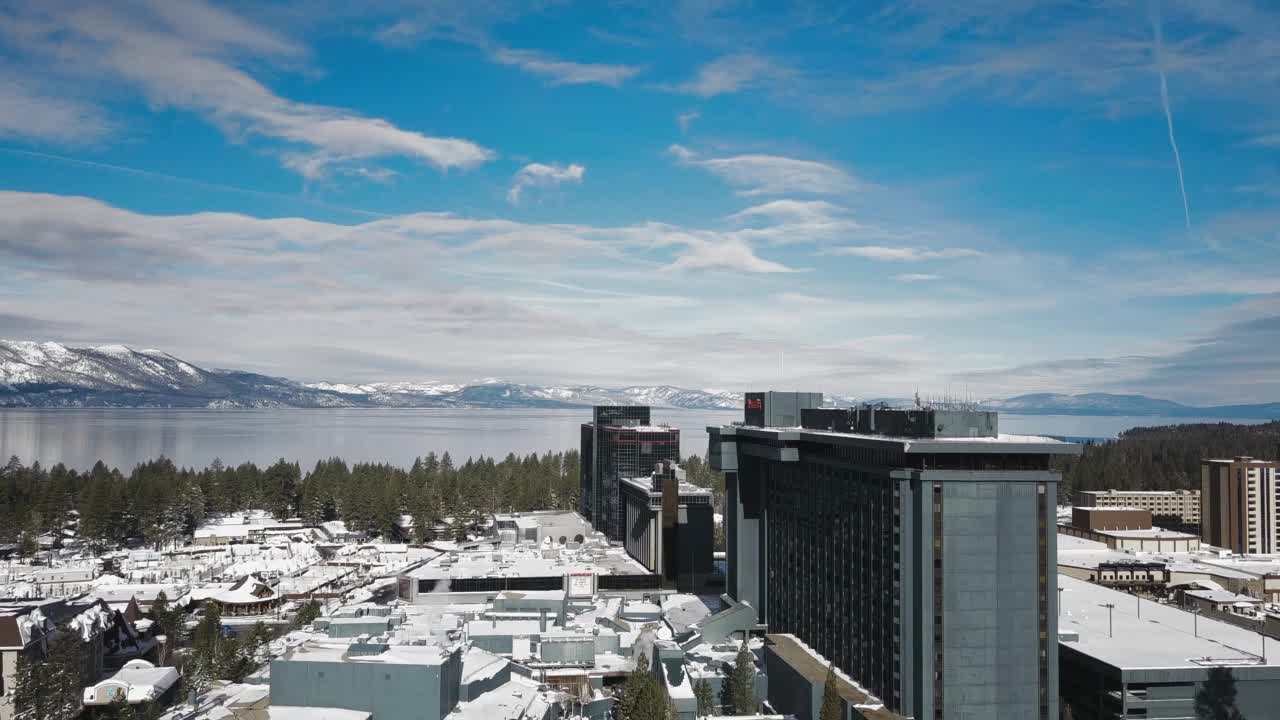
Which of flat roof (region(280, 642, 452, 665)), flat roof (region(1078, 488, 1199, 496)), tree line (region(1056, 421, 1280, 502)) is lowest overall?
flat roof (region(1078, 488, 1199, 496))

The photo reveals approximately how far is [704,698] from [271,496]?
9000cm

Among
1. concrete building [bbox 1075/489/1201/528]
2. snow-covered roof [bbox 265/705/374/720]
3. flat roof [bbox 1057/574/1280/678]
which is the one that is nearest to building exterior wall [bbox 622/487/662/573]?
flat roof [bbox 1057/574/1280/678]

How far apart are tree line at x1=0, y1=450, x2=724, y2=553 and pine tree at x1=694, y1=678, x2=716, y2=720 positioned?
64.7 metres

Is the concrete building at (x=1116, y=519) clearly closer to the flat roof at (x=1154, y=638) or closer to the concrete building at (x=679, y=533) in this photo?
the flat roof at (x=1154, y=638)

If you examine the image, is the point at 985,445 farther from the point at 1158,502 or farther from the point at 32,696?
the point at 1158,502

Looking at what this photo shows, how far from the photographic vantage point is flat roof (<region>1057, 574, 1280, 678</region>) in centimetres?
4244

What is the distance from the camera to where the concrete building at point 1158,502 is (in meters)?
122

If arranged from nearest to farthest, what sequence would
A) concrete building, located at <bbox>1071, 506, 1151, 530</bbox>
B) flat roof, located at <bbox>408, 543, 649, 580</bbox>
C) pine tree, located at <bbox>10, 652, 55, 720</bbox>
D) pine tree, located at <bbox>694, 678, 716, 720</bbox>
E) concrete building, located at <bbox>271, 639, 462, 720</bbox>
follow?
concrete building, located at <bbox>271, 639, 462, 720</bbox>, pine tree, located at <bbox>10, 652, 55, 720</bbox>, pine tree, located at <bbox>694, 678, 716, 720</bbox>, flat roof, located at <bbox>408, 543, 649, 580</bbox>, concrete building, located at <bbox>1071, 506, 1151, 530</bbox>

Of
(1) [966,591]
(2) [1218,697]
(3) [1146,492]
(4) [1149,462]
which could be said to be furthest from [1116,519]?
(1) [966,591]

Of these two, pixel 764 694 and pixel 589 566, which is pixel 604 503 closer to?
pixel 589 566

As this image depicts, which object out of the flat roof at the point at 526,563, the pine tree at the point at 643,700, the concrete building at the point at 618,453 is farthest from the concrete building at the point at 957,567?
the concrete building at the point at 618,453

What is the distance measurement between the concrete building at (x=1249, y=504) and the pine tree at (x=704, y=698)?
3119 inches

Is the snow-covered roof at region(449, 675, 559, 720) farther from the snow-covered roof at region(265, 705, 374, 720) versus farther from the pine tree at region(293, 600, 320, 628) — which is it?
the pine tree at region(293, 600, 320, 628)

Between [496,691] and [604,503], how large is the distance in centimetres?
5870
